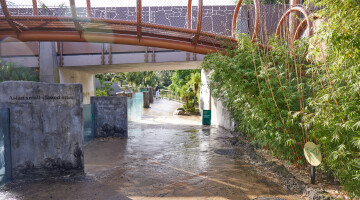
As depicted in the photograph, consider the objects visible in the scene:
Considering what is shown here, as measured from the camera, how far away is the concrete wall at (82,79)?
483 inches

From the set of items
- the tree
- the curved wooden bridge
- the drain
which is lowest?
the drain

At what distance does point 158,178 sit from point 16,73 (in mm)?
8269

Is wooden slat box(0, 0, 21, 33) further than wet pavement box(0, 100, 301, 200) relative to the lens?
Yes

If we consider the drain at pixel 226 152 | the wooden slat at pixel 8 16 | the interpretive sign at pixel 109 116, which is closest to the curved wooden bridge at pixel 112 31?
the wooden slat at pixel 8 16

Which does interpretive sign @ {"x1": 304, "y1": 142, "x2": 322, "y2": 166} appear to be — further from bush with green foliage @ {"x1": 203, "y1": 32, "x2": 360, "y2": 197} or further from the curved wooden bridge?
the curved wooden bridge

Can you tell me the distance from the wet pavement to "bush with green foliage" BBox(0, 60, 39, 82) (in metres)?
4.70

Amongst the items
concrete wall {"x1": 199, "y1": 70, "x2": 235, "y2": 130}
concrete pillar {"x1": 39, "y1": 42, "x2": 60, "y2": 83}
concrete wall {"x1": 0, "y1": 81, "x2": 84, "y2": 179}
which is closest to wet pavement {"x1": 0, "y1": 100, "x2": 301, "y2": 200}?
concrete wall {"x1": 0, "y1": 81, "x2": 84, "y2": 179}

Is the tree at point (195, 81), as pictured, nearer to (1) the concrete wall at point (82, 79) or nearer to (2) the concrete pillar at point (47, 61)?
(1) the concrete wall at point (82, 79)

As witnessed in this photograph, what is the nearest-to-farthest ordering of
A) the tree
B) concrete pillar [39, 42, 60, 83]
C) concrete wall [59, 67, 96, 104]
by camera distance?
1. concrete pillar [39, 42, 60, 83]
2. concrete wall [59, 67, 96, 104]
3. the tree

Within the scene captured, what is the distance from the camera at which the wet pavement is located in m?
4.35

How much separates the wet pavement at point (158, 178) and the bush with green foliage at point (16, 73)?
470 centimetres

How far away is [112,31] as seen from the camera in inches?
300

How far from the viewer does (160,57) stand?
12.0m

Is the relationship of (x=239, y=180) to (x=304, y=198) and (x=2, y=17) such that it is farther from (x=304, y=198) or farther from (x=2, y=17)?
(x=2, y=17)
